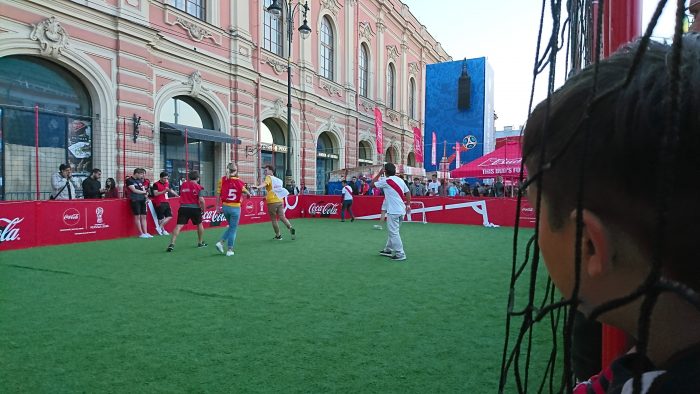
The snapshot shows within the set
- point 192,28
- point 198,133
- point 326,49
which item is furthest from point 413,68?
point 198,133

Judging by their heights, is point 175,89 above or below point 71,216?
above

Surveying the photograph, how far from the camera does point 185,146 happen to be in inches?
612

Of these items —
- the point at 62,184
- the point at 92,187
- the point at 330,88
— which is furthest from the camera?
the point at 330,88

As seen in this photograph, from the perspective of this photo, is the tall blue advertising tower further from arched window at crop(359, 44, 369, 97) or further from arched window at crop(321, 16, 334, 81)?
arched window at crop(321, 16, 334, 81)

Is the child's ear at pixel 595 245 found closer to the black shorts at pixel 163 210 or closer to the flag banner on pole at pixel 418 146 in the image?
the black shorts at pixel 163 210

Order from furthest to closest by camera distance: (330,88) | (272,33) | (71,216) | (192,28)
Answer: (330,88)
(272,33)
(192,28)
(71,216)

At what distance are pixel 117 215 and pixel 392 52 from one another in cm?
2558

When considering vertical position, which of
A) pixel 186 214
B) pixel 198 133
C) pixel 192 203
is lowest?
pixel 186 214

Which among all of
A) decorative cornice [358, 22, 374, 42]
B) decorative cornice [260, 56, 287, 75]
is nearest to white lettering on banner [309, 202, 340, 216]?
decorative cornice [260, 56, 287, 75]

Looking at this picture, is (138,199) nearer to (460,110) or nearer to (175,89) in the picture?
(175,89)

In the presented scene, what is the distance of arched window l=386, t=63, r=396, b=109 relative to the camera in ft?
108

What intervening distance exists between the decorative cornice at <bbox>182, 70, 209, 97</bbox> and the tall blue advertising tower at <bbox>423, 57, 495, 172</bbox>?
15.9 metres

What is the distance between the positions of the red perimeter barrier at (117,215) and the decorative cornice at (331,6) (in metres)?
11.6

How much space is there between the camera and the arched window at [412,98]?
37094mm
